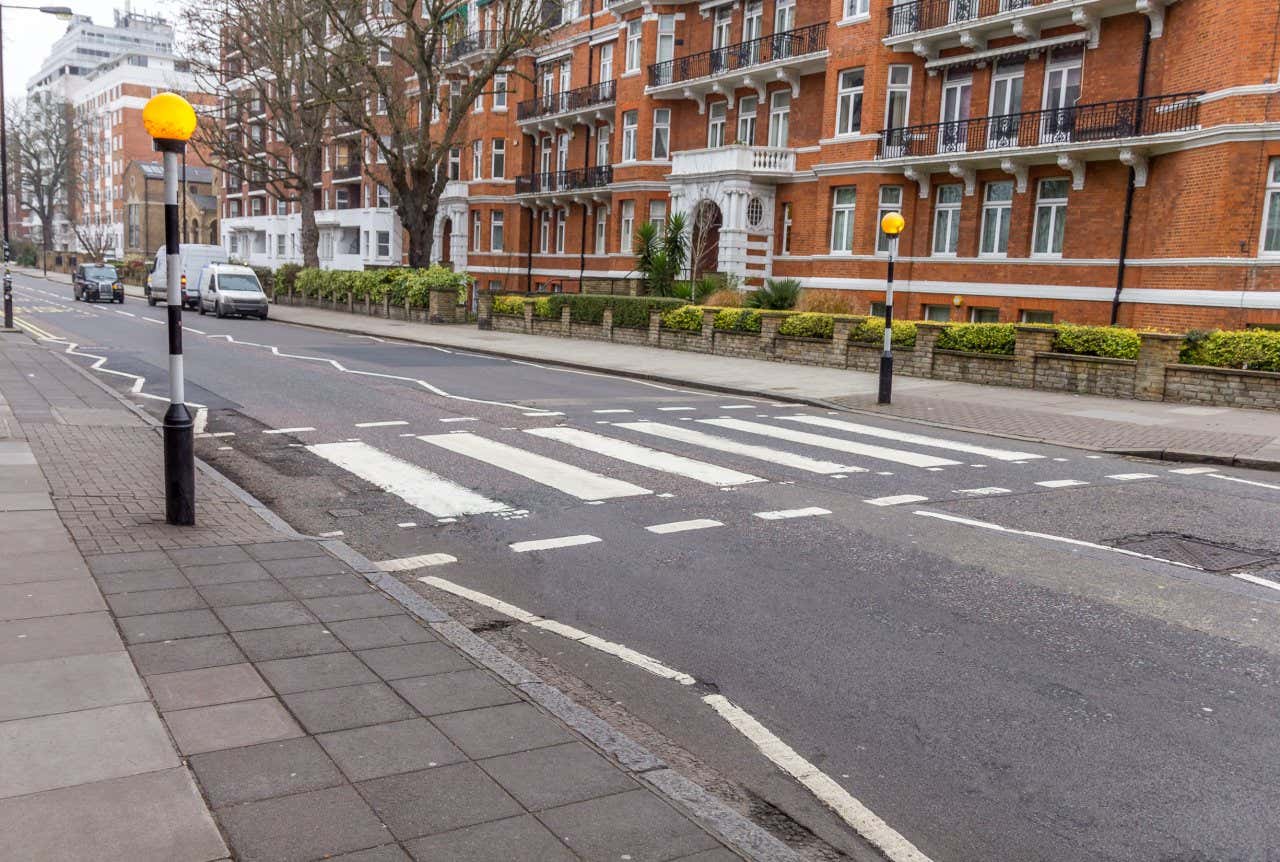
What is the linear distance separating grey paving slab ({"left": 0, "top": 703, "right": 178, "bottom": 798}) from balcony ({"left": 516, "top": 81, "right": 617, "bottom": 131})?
138ft

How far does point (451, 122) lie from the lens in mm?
36344

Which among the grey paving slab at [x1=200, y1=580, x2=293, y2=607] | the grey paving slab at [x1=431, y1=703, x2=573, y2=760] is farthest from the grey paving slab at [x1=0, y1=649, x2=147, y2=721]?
the grey paving slab at [x1=431, y1=703, x2=573, y2=760]

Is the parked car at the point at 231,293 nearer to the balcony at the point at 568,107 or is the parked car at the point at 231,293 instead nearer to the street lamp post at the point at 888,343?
the balcony at the point at 568,107

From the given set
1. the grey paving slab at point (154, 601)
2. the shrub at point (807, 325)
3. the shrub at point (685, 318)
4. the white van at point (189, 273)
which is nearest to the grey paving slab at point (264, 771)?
the grey paving slab at point (154, 601)

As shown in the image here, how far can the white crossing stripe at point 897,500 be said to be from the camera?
30.7 ft

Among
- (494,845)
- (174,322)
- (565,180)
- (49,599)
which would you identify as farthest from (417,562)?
(565,180)

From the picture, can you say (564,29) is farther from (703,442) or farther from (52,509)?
(52,509)

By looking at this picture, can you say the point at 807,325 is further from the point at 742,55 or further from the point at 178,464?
the point at 178,464

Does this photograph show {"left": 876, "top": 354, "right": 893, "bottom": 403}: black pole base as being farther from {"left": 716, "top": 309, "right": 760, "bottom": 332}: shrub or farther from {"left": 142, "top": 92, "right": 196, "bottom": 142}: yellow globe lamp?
{"left": 142, "top": 92, "right": 196, "bottom": 142}: yellow globe lamp

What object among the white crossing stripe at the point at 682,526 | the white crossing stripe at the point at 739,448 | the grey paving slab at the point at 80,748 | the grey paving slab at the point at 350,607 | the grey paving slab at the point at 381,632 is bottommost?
the white crossing stripe at the point at 682,526

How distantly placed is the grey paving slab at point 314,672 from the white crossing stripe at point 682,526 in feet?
11.7

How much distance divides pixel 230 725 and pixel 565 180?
147ft

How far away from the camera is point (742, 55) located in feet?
120

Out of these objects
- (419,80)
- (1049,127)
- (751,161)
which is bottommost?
(751,161)
